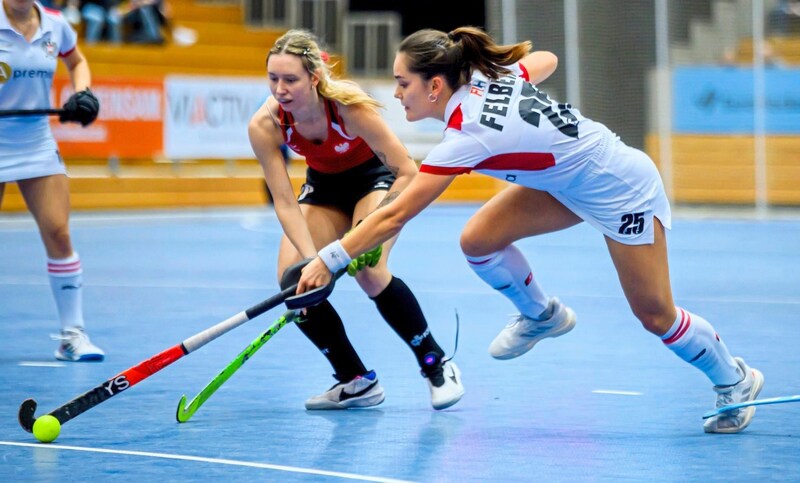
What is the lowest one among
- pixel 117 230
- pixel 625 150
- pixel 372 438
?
pixel 117 230

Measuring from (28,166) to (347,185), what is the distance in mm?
1680

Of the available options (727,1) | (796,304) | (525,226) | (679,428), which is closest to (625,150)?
(525,226)

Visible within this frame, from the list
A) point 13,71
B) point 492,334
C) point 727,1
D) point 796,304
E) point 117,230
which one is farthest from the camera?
point 727,1

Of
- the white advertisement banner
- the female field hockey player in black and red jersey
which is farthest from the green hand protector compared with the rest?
the white advertisement banner

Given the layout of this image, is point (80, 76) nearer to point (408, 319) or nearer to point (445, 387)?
point (408, 319)

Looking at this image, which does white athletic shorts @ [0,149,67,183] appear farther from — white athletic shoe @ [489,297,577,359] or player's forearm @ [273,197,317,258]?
white athletic shoe @ [489,297,577,359]

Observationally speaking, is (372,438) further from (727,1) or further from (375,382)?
(727,1)

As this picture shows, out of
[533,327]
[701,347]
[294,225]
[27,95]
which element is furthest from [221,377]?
[27,95]

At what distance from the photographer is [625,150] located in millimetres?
4309

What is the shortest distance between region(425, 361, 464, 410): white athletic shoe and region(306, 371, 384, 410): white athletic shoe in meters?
0.22

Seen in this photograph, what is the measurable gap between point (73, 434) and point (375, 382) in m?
1.13

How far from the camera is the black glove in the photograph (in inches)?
227

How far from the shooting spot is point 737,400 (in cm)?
433

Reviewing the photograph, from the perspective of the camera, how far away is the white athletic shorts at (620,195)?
4168 millimetres
